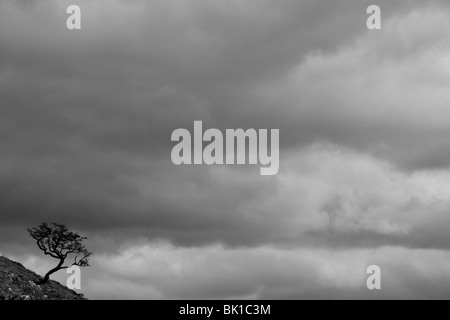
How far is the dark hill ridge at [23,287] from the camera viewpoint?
88062 mm

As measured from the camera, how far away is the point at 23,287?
306ft

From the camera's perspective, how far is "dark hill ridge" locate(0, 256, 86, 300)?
Answer: 289 ft

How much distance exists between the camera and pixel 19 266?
350ft
